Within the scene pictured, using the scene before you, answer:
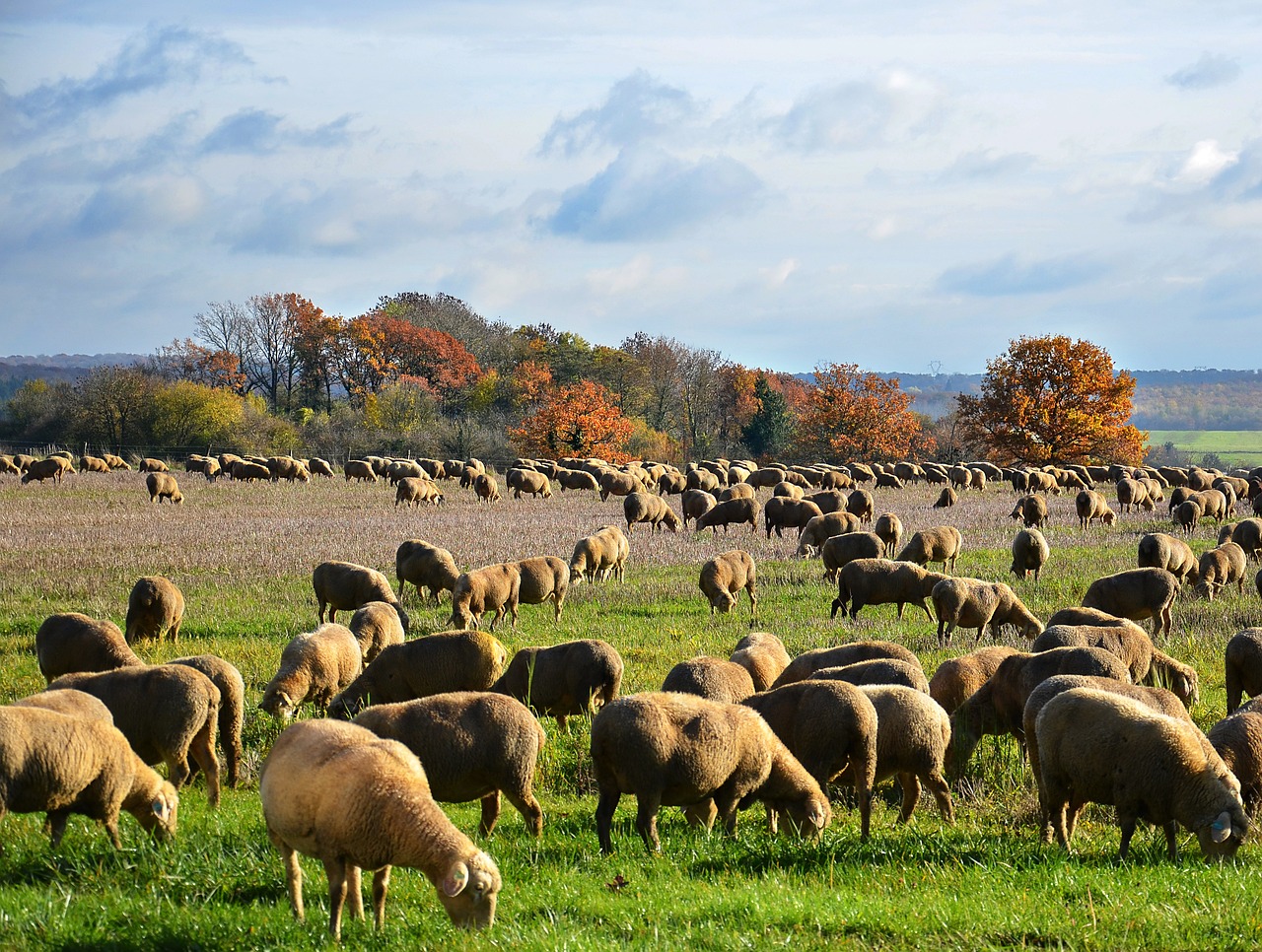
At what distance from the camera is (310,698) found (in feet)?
36.8

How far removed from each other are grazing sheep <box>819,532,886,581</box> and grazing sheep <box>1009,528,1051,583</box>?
2.54 m

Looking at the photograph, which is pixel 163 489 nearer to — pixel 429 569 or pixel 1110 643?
pixel 429 569

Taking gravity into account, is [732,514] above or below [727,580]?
above

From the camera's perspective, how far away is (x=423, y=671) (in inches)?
429

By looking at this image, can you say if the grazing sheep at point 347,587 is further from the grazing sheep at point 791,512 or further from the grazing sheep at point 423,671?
the grazing sheep at point 791,512

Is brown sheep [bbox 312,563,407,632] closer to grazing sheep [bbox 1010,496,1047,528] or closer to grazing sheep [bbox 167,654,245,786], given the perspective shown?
grazing sheep [bbox 167,654,245,786]

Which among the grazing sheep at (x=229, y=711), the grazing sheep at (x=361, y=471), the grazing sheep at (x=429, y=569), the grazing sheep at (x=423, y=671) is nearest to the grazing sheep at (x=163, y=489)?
the grazing sheep at (x=361, y=471)

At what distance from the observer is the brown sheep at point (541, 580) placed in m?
16.5

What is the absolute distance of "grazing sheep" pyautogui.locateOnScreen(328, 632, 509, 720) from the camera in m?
10.9

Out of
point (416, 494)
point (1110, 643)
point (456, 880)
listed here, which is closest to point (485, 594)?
point (1110, 643)

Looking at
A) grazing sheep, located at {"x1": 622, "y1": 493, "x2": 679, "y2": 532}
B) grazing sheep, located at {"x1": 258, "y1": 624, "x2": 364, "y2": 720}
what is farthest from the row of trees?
grazing sheep, located at {"x1": 258, "y1": 624, "x2": 364, "y2": 720}

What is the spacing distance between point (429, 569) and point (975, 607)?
8170 mm

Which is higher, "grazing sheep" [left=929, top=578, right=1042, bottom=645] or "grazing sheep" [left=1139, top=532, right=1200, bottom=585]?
"grazing sheep" [left=1139, top=532, right=1200, bottom=585]

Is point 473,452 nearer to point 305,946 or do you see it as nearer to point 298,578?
point 298,578
